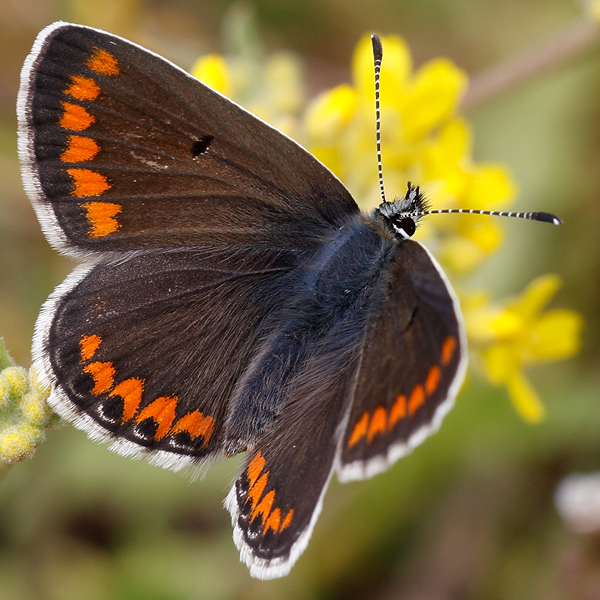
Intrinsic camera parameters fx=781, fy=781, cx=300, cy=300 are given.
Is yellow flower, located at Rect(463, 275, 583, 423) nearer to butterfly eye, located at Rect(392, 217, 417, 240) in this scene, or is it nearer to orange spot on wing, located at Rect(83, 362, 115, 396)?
butterfly eye, located at Rect(392, 217, 417, 240)

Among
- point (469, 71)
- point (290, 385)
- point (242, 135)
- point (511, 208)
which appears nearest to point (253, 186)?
point (242, 135)

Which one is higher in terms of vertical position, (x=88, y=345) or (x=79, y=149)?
(x=79, y=149)

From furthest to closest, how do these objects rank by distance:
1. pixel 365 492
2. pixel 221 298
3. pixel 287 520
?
pixel 365 492
pixel 221 298
pixel 287 520

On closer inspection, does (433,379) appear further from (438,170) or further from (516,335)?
(438,170)

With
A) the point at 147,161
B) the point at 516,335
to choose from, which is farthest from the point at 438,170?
the point at 147,161

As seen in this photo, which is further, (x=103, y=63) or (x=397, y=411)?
(x=103, y=63)

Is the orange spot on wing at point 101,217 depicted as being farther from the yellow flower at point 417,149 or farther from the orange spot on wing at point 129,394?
the yellow flower at point 417,149

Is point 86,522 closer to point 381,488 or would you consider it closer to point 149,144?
point 381,488

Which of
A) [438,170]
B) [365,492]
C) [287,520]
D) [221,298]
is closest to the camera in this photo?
[287,520]
